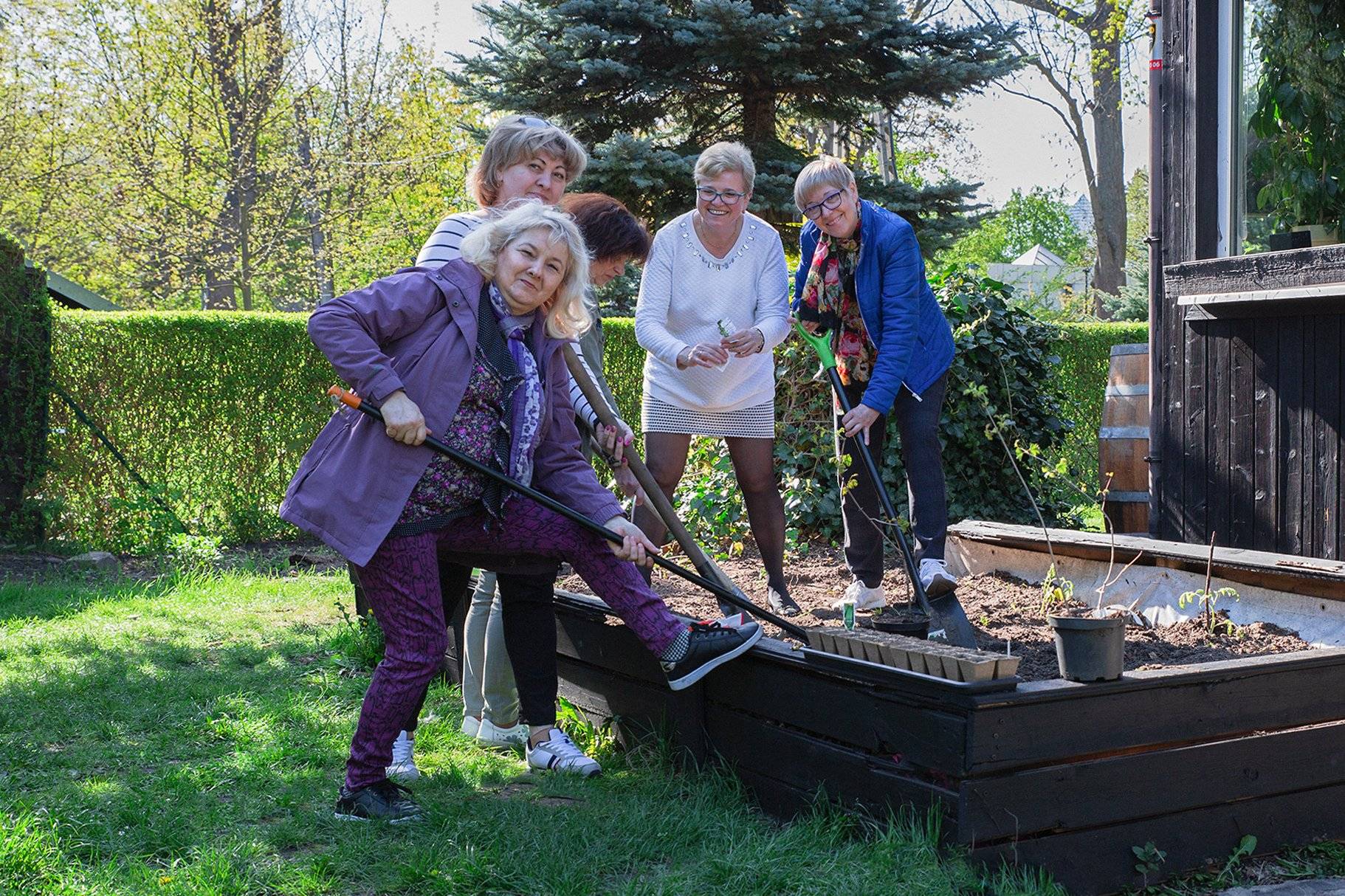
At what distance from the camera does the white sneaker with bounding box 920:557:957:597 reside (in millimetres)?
3744

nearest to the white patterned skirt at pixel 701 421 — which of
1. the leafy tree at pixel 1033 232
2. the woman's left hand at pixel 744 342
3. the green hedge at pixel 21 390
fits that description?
the woman's left hand at pixel 744 342

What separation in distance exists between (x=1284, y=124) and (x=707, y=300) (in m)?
2.63

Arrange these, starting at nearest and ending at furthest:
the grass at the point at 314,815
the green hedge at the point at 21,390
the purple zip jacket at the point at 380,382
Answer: the grass at the point at 314,815
the purple zip jacket at the point at 380,382
the green hedge at the point at 21,390

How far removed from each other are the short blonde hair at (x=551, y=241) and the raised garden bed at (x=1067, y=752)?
1.02 metres

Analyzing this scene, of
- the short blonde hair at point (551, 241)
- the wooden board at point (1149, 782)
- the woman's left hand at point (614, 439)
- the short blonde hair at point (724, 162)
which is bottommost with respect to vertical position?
the wooden board at point (1149, 782)

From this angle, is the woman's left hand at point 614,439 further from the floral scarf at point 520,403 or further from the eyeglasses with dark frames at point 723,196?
the eyeglasses with dark frames at point 723,196

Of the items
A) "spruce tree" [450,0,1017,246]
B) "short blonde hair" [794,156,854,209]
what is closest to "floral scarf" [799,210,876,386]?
"short blonde hair" [794,156,854,209]

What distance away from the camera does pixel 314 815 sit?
2.98 m

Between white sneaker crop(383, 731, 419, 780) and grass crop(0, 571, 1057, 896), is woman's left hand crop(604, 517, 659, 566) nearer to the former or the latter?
grass crop(0, 571, 1057, 896)

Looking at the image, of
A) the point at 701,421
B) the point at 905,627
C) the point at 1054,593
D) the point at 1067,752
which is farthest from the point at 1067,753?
the point at 701,421

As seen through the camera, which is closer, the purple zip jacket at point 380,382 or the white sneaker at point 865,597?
the purple zip jacket at point 380,382

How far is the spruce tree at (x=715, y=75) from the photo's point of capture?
388 inches

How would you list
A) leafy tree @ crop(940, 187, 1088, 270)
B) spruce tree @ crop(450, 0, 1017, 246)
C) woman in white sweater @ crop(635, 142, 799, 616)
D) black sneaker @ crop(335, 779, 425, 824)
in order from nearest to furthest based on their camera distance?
black sneaker @ crop(335, 779, 425, 824) → woman in white sweater @ crop(635, 142, 799, 616) → spruce tree @ crop(450, 0, 1017, 246) → leafy tree @ crop(940, 187, 1088, 270)

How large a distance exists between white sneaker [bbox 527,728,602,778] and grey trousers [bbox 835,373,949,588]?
133 cm
